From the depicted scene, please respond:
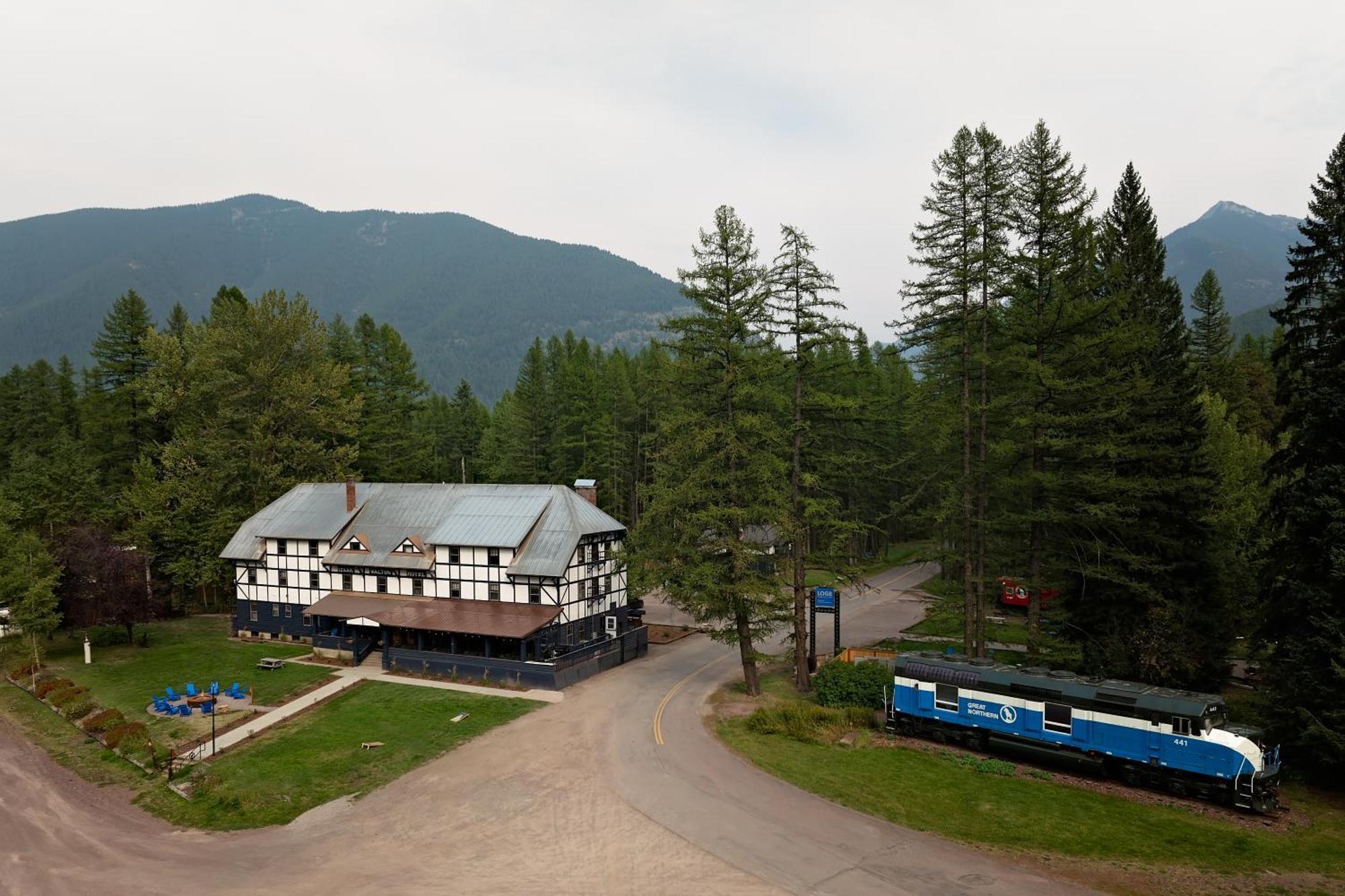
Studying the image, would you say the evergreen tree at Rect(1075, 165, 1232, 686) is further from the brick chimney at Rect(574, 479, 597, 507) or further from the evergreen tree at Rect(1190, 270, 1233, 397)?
the evergreen tree at Rect(1190, 270, 1233, 397)

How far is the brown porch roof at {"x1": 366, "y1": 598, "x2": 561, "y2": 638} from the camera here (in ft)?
117

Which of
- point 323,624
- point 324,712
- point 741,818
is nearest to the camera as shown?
point 741,818

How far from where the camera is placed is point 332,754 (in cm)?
2722

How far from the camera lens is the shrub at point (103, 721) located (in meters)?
29.8

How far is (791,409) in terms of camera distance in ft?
A: 110

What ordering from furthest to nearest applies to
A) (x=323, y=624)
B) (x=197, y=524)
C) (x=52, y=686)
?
(x=197, y=524) < (x=323, y=624) < (x=52, y=686)

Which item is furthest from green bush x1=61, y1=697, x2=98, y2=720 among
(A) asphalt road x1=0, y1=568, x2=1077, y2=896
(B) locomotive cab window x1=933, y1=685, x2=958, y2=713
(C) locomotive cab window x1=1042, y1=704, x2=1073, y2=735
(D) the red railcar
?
(D) the red railcar

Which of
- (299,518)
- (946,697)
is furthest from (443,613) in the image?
(946,697)

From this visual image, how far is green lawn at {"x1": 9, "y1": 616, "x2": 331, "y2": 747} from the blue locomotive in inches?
1096

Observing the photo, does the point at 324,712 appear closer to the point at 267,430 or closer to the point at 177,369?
the point at 267,430

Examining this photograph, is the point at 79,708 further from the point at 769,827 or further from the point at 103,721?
the point at 769,827

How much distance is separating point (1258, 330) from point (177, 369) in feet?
734

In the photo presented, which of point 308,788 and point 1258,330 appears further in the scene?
point 1258,330

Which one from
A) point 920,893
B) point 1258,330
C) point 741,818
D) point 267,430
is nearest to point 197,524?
point 267,430
